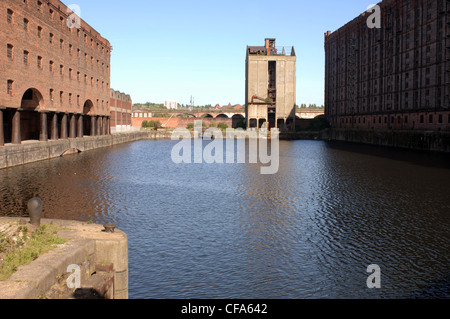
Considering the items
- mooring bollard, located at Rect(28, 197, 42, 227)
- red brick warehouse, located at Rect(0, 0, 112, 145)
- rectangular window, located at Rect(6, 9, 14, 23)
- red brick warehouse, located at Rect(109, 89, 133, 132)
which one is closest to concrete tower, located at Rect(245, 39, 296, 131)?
red brick warehouse, located at Rect(109, 89, 133, 132)

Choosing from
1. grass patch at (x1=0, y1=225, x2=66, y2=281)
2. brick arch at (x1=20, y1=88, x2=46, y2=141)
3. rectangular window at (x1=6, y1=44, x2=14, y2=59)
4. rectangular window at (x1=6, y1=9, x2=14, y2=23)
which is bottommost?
grass patch at (x1=0, y1=225, x2=66, y2=281)

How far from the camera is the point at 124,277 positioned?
1081cm

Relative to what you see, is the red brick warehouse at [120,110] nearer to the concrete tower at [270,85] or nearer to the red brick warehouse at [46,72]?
the red brick warehouse at [46,72]

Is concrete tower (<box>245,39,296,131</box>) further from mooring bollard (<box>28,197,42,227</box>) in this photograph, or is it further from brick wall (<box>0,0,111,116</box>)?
mooring bollard (<box>28,197,42,227</box>)

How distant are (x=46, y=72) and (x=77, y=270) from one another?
39170 millimetres

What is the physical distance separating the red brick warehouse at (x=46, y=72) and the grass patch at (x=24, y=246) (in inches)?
1064

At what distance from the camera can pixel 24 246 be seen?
34.3ft

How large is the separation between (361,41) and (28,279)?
95476mm

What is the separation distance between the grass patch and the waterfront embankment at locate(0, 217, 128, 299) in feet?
0.44

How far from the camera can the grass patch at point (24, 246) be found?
9094mm

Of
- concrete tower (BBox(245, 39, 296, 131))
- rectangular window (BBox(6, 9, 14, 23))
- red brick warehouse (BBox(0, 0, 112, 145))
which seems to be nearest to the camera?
rectangular window (BBox(6, 9, 14, 23))

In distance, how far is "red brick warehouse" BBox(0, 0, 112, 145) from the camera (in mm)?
36469

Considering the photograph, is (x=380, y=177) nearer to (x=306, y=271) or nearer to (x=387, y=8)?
(x=306, y=271)
